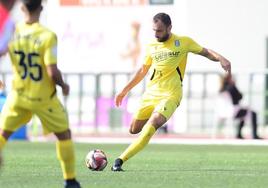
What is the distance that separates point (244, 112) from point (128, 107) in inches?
138

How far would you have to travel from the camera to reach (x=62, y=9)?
35469mm

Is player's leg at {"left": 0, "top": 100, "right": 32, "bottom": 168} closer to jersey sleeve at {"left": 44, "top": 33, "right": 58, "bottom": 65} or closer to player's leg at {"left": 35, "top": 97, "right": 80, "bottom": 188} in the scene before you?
player's leg at {"left": 35, "top": 97, "right": 80, "bottom": 188}

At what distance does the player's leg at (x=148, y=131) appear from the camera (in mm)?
14961

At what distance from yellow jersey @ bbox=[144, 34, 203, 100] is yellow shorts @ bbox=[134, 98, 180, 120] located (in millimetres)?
88

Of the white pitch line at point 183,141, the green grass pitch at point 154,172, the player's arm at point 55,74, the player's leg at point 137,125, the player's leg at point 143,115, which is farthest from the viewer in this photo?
the white pitch line at point 183,141

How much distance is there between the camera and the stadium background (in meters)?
30.5

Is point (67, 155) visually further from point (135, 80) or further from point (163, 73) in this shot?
point (135, 80)

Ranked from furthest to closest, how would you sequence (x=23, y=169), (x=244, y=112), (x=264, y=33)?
(x=264, y=33), (x=244, y=112), (x=23, y=169)

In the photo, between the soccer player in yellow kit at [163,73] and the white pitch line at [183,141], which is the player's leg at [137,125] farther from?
the white pitch line at [183,141]

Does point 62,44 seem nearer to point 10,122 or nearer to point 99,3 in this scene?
point 99,3

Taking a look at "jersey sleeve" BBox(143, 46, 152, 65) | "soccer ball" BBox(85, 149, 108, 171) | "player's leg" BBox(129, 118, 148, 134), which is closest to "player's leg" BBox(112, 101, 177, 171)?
"soccer ball" BBox(85, 149, 108, 171)

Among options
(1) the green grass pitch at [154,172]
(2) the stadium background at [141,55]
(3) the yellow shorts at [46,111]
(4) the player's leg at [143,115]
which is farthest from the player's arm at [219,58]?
(2) the stadium background at [141,55]

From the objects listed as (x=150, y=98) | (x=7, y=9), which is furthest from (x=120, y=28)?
(x=150, y=98)

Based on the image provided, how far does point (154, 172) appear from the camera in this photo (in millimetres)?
14727
